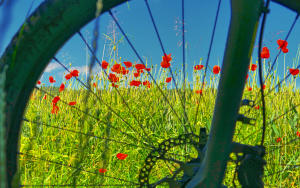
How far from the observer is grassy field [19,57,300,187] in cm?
211

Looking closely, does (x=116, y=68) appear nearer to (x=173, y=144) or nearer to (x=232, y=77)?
(x=173, y=144)

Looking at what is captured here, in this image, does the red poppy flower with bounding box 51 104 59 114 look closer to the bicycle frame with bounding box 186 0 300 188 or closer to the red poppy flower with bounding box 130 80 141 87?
the red poppy flower with bounding box 130 80 141 87

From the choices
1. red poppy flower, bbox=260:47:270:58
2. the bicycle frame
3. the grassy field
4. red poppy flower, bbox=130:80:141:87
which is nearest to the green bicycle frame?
the bicycle frame

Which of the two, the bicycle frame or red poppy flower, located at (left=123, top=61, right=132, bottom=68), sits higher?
red poppy flower, located at (left=123, top=61, right=132, bottom=68)

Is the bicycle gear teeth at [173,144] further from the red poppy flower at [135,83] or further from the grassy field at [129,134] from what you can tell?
the red poppy flower at [135,83]

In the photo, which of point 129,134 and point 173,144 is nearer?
point 173,144

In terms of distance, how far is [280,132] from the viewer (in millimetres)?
2438

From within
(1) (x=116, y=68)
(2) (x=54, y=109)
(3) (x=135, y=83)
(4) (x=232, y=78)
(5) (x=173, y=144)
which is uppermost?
(1) (x=116, y=68)

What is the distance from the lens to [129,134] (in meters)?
2.45

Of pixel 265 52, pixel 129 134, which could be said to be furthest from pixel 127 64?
pixel 265 52

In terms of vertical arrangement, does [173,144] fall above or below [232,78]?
below

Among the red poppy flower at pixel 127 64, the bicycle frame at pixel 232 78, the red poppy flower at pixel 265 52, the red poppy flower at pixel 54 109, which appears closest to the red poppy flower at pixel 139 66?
the red poppy flower at pixel 127 64

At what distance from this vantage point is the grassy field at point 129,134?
2113 millimetres

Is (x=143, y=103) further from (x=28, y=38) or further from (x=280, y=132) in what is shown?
(x=28, y=38)
